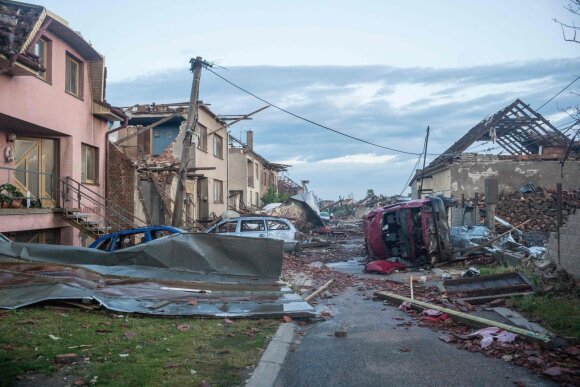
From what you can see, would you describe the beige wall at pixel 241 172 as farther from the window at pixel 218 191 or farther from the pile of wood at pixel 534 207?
the pile of wood at pixel 534 207

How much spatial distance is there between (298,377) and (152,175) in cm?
1863

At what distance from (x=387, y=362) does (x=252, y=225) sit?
1342 centimetres

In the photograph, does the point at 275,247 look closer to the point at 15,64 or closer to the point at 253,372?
the point at 253,372

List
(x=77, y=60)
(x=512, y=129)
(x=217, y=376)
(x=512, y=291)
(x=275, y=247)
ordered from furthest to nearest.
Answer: (x=512, y=129)
(x=77, y=60)
(x=275, y=247)
(x=512, y=291)
(x=217, y=376)

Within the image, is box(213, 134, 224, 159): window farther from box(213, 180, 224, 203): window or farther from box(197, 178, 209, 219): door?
box(197, 178, 209, 219): door

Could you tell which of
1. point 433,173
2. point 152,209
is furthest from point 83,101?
point 433,173

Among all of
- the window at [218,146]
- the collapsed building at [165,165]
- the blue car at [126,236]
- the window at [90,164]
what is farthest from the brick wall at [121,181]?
the window at [218,146]

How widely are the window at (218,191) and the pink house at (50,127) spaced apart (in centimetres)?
1289

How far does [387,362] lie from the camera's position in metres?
6.04

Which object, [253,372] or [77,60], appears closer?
[253,372]

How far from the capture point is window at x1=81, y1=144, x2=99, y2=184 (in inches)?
712

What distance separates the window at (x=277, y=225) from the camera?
1938cm

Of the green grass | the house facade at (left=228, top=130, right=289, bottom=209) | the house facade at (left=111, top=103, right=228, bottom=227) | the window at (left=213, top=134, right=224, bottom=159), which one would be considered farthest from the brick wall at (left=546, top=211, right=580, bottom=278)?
the house facade at (left=228, top=130, right=289, bottom=209)

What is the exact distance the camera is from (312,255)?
872 inches
